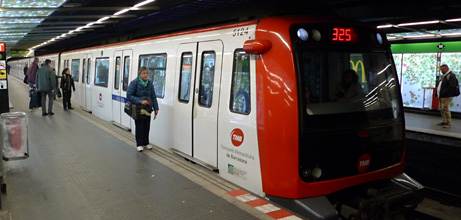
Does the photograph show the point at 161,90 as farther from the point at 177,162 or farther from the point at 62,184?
the point at 62,184

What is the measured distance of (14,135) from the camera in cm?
532

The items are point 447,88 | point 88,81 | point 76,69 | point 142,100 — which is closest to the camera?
point 142,100

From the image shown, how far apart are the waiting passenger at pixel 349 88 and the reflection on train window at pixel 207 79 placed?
184cm

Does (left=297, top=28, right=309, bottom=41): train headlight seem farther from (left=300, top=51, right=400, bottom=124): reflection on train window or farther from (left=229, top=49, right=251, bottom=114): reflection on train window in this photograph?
(left=229, top=49, right=251, bottom=114): reflection on train window

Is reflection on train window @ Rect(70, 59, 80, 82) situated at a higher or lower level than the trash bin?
higher

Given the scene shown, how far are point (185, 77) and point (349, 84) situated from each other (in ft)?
9.32

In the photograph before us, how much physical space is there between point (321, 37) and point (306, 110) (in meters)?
0.84

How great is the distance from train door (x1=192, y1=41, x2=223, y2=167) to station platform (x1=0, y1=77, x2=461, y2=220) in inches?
12.8

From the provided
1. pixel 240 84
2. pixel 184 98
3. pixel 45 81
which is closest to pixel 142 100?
A: pixel 184 98

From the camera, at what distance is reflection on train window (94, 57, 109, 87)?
34.7ft

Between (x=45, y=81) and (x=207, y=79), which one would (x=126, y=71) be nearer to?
(x=45, y=81)

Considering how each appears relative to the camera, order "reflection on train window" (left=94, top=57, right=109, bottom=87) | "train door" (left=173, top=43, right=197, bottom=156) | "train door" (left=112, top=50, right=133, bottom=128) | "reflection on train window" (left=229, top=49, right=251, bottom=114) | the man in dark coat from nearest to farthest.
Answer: "reflection on train window" (left=229, top=49, right=251, bottom=114) < "train door" (left=173, top=43, right=197, bottom=156) < "train door" (left=112, top=50, right=133, bottom=128) < "reflection on train window" (left=94, top=57, right=109, bottom=87) < the man in dark coat

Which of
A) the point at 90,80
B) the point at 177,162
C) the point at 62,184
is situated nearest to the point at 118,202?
the point at 62,184

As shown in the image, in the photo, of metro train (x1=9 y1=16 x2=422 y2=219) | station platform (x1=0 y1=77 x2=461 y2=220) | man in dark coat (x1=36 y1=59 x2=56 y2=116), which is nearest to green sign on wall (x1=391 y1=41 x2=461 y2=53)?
station platform (x1=0 y1=77 x2=461 y2=220)
